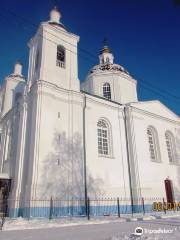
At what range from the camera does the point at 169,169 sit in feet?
69.7

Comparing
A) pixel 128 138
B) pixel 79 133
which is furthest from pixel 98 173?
pixel 128 138

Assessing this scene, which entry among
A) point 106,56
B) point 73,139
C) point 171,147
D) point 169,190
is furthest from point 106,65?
point 169,190

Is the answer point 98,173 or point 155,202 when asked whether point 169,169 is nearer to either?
point 155,202

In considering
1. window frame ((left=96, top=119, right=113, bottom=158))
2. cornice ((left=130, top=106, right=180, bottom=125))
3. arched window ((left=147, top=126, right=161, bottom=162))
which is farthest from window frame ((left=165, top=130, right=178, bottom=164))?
window frame ((left=96, top=119, right=113, bottom=158))

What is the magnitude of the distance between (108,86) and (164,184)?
38.2 feet

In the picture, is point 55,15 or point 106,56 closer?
point 55,15

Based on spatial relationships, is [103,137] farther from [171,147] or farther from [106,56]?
[106,56]

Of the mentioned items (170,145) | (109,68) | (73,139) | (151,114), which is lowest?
(73,139)

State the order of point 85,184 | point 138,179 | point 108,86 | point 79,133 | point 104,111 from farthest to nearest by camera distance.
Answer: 1. point 108,86
2. point 104,111
3. point 138,179
4. point 79,133
5. point 85,184

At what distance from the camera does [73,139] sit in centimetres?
1647

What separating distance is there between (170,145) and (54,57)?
47.0 feet

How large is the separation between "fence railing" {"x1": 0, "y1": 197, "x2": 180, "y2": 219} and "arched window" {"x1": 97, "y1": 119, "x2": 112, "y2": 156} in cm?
375

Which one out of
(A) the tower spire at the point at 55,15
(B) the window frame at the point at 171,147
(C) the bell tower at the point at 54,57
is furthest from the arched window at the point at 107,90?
(A) the tower spire at the point at 55,15

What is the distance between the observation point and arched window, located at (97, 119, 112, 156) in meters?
18.5
